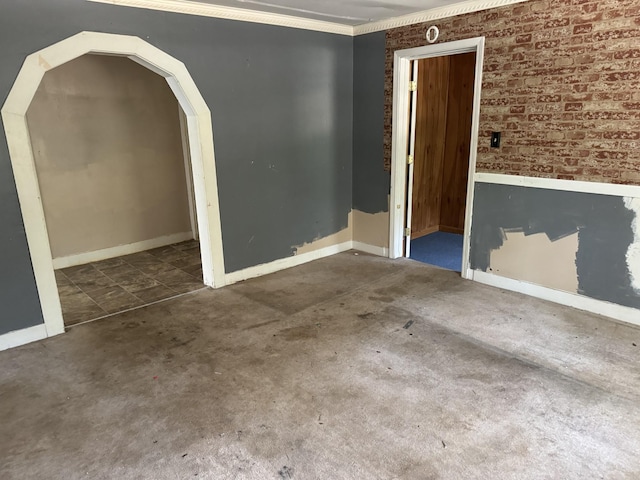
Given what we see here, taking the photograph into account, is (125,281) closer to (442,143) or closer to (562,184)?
(562,184)

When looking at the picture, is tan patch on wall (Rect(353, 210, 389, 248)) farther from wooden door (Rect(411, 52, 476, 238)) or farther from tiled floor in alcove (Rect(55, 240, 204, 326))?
tiled floor in alcove (Rect(55, 240, 204, 326))

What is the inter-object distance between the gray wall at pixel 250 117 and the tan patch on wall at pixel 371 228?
0.18 m

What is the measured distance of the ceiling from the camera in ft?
11.5

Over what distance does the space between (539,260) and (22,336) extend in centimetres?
406

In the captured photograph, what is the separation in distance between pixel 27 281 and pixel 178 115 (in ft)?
9.81

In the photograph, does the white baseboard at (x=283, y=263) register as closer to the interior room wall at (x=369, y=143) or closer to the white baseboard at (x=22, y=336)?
the interior room wall at (x=369, y=143)

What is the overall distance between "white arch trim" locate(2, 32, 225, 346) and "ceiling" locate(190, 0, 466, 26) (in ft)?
2.18

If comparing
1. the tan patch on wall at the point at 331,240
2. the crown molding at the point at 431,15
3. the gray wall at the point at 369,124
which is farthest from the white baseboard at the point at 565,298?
the crown molding at the point at 431,15

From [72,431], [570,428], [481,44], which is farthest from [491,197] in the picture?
→ [72,431]

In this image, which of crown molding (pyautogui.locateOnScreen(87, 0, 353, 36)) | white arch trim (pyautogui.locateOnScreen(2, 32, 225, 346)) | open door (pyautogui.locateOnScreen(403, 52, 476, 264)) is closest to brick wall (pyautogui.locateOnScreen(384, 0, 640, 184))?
crown molding (pyautogui.locateOnScreen(87, 0, 353, 36))

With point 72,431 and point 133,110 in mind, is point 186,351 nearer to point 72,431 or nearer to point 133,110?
point 72,431

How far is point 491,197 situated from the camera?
3.86 metres

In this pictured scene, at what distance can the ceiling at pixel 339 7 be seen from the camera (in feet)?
11.5

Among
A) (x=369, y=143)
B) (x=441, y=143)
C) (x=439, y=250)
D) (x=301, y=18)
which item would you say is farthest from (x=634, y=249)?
(x=301, y=18)
